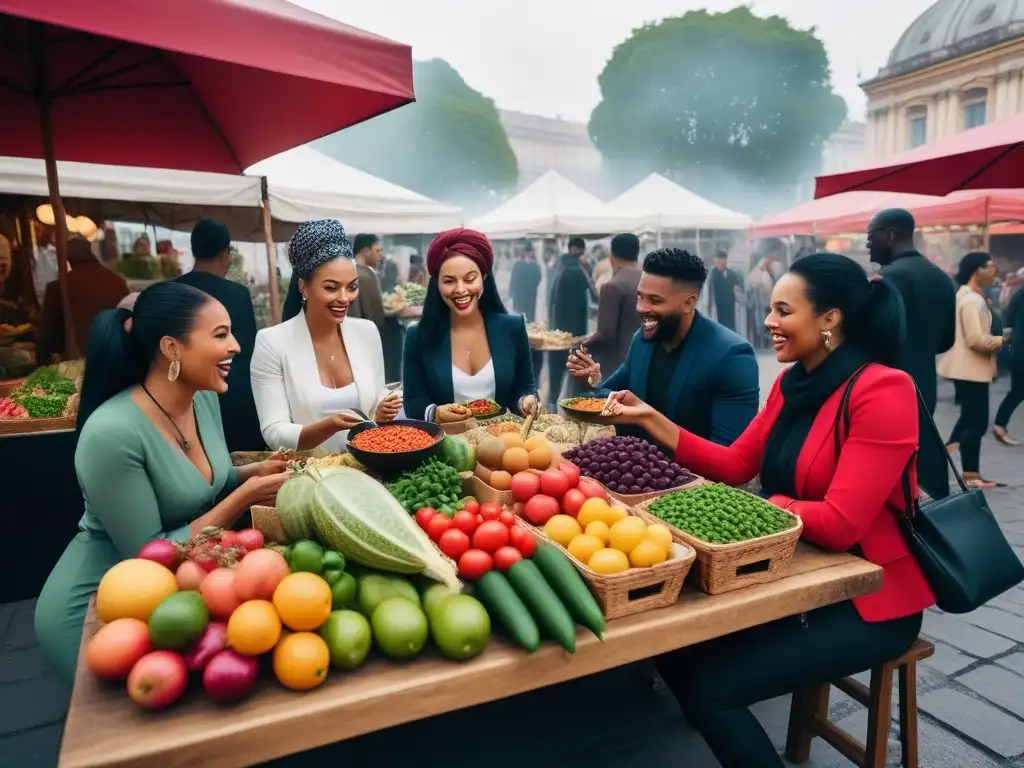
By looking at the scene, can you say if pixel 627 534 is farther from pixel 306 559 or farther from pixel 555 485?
pixel 306 559

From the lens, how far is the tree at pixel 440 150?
47.9m

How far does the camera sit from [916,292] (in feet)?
17.6

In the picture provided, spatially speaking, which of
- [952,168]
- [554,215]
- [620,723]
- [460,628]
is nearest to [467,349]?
[620,723]

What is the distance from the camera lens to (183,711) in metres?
1.59

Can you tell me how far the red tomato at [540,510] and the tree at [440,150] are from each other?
1850 inches

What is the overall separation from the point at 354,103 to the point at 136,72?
1.99 metres

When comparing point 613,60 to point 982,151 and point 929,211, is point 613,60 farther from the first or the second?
point 982,151

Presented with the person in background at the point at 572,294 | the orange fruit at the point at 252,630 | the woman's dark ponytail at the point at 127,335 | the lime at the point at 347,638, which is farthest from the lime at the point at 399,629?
the person in background at the point at 572,294

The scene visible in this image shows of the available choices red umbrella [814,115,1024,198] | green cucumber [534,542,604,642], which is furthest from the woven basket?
red umbrella [814,115,1024,198]

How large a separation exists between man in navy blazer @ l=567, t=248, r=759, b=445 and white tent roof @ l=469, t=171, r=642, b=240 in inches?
371

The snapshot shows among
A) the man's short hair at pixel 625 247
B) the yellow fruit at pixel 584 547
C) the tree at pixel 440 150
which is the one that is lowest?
the yellow fruit at pixel 584 547

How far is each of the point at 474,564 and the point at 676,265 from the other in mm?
2032

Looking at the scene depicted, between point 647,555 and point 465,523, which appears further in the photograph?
point 465,523

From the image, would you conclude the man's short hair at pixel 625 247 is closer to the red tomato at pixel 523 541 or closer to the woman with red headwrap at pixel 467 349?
the woman with red headwrap at pixel 467 349
